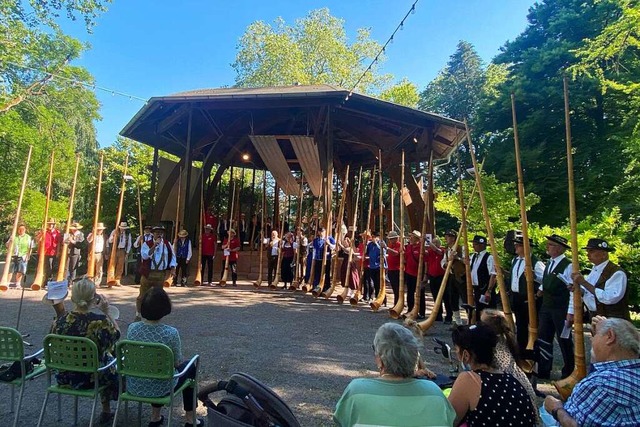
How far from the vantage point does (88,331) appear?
3260 millimetres

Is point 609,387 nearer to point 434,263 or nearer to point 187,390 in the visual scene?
point 187,390

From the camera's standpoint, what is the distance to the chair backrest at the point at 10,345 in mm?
3160

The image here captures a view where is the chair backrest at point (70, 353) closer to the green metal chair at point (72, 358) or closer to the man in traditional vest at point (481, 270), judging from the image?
the green metal chair at point (72, 358)

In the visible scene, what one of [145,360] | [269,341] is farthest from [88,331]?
[269,341]

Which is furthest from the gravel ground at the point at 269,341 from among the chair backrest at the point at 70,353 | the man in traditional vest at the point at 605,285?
the man in traditional vest at the point at 605,285

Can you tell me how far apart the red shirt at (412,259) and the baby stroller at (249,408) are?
21.4 ft

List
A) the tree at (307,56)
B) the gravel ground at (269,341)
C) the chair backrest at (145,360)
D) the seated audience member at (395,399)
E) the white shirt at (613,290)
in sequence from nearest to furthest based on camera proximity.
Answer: the seated audience member at (395,399) → the chair backrest at (145,360) → the gravel ground at (269,341) → the white shirt at (613,290) → the tree at (307,56)

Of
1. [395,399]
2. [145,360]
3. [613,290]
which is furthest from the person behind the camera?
[613,290]

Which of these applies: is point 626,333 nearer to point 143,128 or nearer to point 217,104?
point 217,104

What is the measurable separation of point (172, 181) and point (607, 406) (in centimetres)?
1424

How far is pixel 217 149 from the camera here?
15383mm

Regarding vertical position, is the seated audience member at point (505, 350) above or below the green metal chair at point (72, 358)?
above

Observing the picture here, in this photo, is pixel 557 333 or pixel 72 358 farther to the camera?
pixel 557 333

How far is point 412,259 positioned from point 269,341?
3655 millimetres
